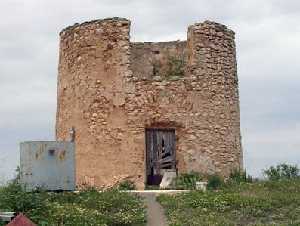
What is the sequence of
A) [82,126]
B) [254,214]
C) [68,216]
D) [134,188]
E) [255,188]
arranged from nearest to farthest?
[68,216]
[254,214]
[255,188]
[134,188]
[82,126]

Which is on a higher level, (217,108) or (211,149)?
(217,108)

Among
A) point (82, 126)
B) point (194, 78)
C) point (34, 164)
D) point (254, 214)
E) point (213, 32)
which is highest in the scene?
point (213, 32)

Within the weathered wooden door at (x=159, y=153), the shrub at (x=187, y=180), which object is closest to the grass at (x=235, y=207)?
the shrub at (x=187, y=180)

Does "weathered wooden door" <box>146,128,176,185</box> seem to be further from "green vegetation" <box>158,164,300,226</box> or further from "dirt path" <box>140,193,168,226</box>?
"dirt path" <box>140,193,168,226</box>

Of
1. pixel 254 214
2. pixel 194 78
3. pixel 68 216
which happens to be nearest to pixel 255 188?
pixel 254 214

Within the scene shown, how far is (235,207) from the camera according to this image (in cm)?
1236

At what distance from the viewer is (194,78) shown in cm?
1753

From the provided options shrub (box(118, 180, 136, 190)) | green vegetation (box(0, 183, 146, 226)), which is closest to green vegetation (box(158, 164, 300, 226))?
green vegetation (box(0, 183, 146, 226))

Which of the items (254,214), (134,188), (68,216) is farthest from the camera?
(134,188)

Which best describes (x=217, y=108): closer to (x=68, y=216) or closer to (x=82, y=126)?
(x=82, y=126)

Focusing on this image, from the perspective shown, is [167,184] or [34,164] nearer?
[34,164]

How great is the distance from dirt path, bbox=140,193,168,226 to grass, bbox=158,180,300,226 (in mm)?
120

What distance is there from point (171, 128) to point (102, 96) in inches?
82.5

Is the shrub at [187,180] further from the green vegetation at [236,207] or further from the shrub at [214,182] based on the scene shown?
the green vegetation at [236,207]
